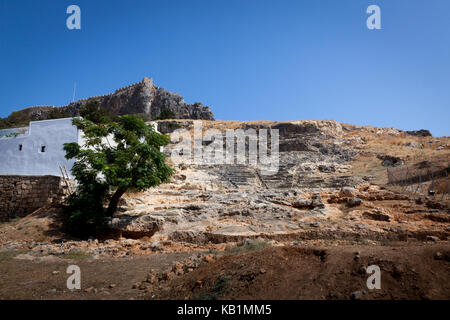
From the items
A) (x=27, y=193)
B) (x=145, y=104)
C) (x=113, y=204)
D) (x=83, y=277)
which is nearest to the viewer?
(x=83, y=277)

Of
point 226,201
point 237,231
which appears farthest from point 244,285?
point 226,201

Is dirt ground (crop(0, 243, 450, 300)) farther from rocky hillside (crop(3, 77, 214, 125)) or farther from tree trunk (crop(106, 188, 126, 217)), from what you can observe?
rocky hillside (crop(3, 77, 214, 125))

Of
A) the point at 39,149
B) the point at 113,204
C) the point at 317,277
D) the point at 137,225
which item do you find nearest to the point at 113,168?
the point at 113,204

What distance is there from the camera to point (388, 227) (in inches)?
351

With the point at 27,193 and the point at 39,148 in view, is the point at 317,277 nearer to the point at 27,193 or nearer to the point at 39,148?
the point at 27,193

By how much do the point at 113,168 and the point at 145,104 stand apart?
131 feet

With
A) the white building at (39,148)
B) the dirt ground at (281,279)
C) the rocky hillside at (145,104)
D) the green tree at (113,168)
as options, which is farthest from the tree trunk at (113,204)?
the rocky hillside at (145,104)

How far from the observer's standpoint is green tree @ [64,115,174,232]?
9914 millimetres

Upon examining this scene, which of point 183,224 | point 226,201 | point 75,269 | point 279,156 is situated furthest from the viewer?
point 279,156

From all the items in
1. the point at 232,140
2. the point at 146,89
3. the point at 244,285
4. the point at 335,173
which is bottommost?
the point at 244,285

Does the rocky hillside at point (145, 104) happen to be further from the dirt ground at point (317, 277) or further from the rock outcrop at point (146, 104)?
the dirt ground at point (317, 277)

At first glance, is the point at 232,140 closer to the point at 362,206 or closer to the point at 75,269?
the point at 362,206

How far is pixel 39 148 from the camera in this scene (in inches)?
562
